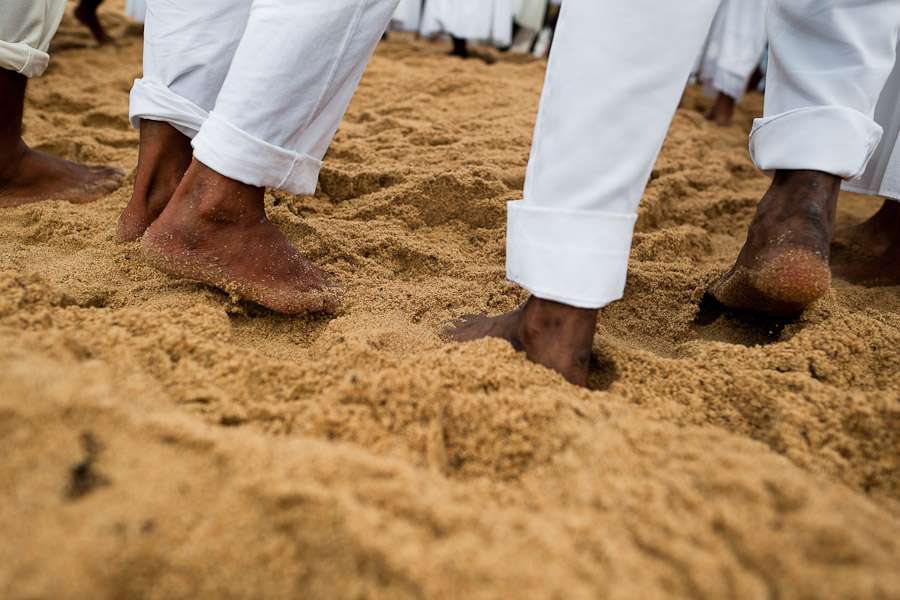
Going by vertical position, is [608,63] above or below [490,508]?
above

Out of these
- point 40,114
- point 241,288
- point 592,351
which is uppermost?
point 592,351

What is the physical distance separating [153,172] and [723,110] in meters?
3.59

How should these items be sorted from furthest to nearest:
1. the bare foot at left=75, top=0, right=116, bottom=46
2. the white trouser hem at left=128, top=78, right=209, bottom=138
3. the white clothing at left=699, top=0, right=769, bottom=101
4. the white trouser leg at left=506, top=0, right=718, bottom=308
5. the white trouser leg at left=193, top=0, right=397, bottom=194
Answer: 1. the white clothing at left=699, top=0, right=769, bottom=101
2. the bare foot at left=75, top=0, right=116, bottom=46
3. the white trouser hem at left=128, top=78, right=209, bottom=138
4. the white trouser leg at left=193, top=0, right=397, bottom=194
5. the white trouser leg at left=506, top=0, right=718, bottom=308

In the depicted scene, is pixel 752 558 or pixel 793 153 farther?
pixel 793 153

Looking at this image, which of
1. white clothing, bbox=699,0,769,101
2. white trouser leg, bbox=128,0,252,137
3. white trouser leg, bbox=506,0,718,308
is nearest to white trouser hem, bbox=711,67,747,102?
white clothing, bbox=699,0,769,101

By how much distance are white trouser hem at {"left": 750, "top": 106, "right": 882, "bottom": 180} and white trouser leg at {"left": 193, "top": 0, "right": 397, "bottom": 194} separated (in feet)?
2.75

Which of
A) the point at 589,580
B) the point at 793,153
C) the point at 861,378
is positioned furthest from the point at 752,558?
the point at 793,153

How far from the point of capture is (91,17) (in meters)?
3.42

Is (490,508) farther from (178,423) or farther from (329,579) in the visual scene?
(178,423)

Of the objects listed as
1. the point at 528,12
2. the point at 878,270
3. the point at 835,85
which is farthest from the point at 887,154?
the point at 528,12

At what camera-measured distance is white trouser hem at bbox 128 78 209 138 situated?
3.83 ft

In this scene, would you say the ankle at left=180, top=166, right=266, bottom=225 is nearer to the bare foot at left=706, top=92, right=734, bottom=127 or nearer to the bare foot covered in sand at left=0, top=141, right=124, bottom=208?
the bare foot covered in sand at left=0, top=141, right=124, bottom=208

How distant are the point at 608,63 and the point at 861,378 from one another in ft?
2.22

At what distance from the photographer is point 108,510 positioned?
0.49 m
